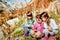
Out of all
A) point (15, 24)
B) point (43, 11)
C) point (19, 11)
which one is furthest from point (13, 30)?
point (43, 11)

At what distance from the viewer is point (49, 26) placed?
202 centimetres

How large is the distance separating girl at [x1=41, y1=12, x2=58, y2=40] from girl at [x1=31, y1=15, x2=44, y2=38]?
37mm

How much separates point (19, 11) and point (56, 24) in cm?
36

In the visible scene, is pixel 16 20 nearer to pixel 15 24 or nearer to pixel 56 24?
pixel 15 24

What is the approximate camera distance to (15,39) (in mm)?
2027

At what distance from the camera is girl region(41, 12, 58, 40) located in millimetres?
1997

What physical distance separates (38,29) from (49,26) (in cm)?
10

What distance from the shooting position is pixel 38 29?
6.65 ft

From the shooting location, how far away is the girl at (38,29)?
201 centimetres

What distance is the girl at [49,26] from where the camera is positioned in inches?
78.6

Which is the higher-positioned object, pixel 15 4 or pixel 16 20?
pixel 15 4

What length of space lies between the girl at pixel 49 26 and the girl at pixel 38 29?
4 cm

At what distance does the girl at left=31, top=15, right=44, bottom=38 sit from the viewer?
201cm

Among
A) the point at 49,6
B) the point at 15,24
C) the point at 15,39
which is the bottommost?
the point at 15,39
